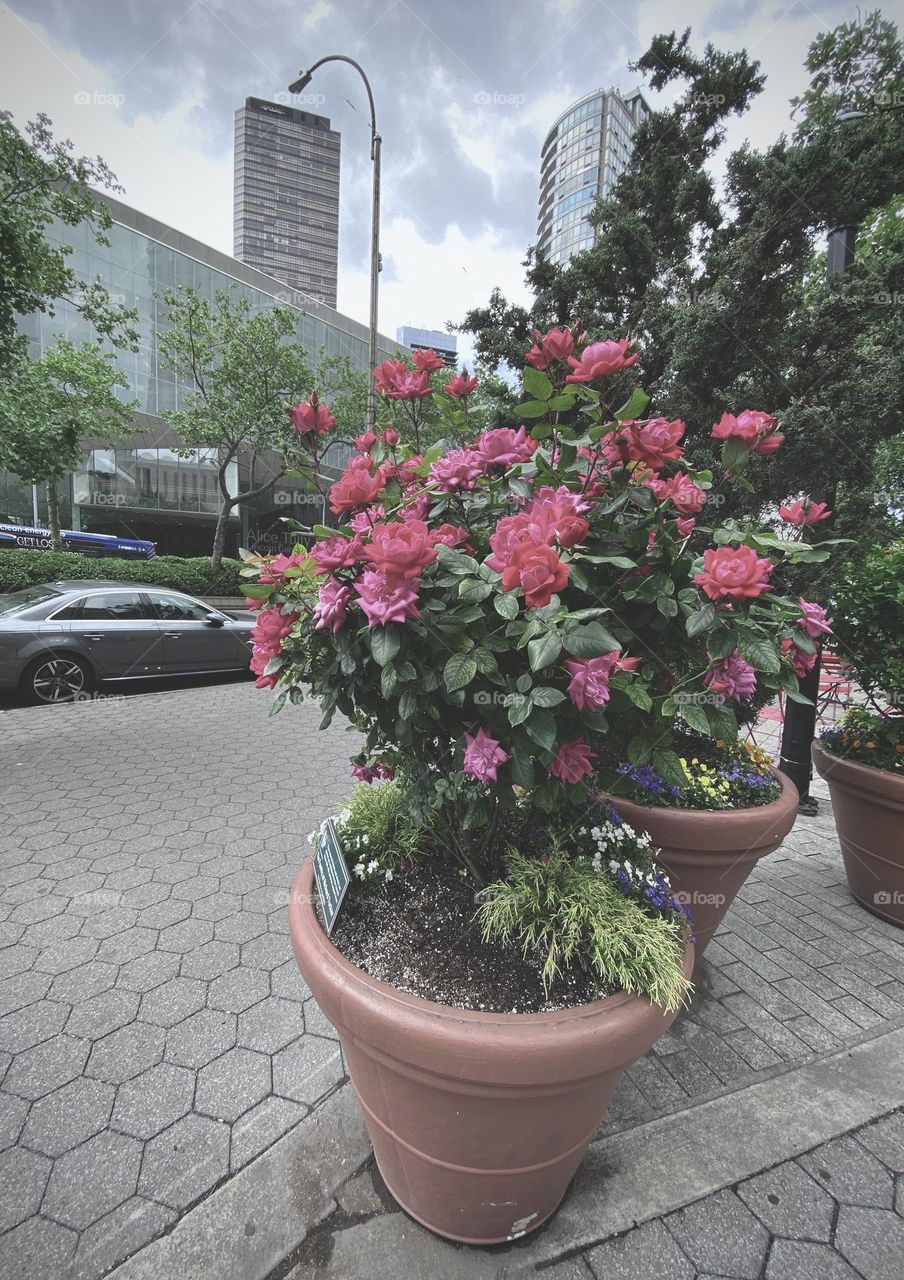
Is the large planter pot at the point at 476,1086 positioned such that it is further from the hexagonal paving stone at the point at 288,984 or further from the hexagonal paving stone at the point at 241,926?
the hexagonal paving stone at the point at 241,926

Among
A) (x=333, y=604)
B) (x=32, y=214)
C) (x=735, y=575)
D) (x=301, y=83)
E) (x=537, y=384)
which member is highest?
(x=301, y=83)

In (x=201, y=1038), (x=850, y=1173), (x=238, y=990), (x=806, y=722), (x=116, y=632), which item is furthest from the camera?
(x=116, y=632)

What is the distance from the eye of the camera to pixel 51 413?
10.2m

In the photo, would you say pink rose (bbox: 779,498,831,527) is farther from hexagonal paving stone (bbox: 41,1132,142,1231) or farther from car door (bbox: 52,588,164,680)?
car door (bbox: 52,588,164,680)

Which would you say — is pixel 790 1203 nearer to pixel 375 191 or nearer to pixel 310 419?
pixel 310 419

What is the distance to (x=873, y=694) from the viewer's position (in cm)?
325

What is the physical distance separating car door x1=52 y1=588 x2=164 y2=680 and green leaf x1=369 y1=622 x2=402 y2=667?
7.29 metres

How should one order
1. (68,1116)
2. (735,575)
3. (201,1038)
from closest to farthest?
(735,575) → (68,1116) → (201,1038)

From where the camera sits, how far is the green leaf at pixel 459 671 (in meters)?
1.25

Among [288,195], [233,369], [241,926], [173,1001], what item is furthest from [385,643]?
[288,195]


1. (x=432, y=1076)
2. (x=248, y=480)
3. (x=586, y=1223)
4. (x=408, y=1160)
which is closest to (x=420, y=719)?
(x=432, y=1076)

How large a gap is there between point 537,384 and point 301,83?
450 inches

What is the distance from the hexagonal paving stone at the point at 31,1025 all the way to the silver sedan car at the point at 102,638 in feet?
17.7

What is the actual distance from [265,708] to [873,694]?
6323mm
